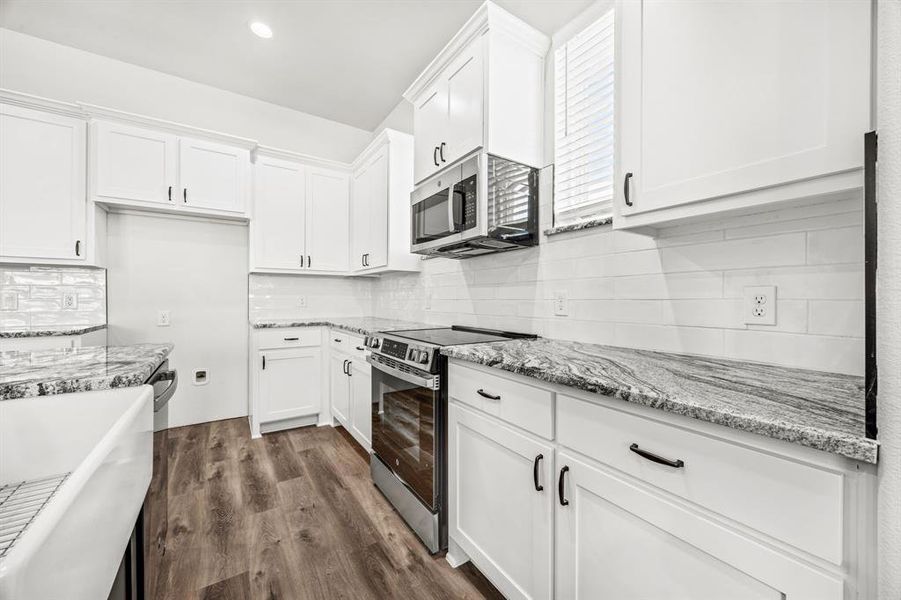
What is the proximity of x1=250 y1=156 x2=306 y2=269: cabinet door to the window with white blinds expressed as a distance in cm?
241

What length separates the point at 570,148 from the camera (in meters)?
1.90

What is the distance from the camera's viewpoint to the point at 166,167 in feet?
9.38

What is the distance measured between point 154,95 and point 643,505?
424 centimetres

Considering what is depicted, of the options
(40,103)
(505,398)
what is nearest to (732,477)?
(505,398)

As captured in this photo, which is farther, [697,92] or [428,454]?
[428,454]

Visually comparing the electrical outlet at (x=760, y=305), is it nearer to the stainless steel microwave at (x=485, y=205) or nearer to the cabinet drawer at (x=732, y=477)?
the cabinet drawer at (x=732, y=477)

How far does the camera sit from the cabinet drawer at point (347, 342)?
8.39 feet

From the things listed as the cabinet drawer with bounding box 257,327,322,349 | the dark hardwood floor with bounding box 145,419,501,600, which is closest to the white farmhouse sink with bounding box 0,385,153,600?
the dark hardwood floor with bounding box 145,419,501,600

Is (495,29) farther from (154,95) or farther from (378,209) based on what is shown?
(154,95)

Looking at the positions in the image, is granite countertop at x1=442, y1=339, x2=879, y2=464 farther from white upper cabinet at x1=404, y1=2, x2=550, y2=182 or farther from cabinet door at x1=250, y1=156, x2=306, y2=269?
cabinet door at x1=250, y1=156, x2=306, y2=269

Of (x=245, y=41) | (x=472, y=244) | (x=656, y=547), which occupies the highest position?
(x=245, y=41)

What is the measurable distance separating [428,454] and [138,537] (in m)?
1.01

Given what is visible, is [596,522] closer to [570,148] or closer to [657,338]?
[657,338]

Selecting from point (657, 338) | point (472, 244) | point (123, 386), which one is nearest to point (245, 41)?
point (472, 244)
